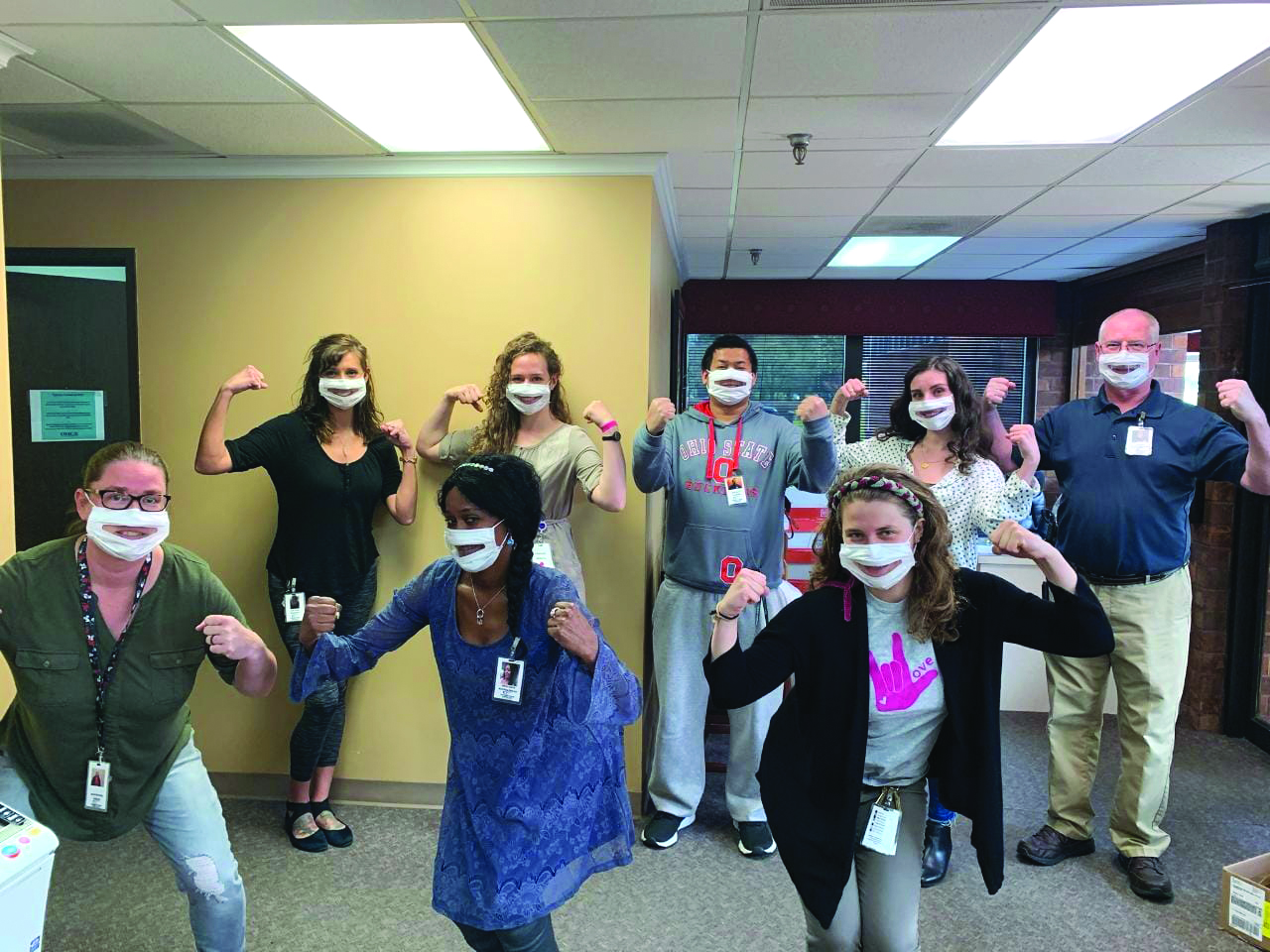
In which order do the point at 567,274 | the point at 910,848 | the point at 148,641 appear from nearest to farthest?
the point at 910,848
the point at 148,641
the point at 567,274

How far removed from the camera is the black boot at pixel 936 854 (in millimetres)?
2742

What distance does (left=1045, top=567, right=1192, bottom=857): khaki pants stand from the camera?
8.96 feet

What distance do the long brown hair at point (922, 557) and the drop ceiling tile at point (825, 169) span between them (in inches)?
65.3

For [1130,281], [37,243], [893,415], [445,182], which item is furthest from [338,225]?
[1130,281]

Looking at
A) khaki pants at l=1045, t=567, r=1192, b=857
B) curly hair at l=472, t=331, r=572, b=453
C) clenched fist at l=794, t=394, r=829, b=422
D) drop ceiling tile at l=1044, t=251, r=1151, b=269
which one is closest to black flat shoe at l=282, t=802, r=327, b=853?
curly hair at l=472, t=331, r=572, b=453

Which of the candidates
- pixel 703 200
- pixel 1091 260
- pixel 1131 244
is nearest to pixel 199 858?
pixel 703 200

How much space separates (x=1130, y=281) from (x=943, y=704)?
468cm

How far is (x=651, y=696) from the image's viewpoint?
11.8 feet

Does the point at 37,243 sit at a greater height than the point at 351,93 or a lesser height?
lesser

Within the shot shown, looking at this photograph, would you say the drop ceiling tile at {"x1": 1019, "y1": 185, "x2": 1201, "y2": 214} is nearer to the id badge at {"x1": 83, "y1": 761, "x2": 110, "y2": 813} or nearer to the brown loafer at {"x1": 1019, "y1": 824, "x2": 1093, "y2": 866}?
the brown loafer at {"x1": 1019, "y1": 824, "x2": 1093, "y2": 866}

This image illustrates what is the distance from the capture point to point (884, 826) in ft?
5.71

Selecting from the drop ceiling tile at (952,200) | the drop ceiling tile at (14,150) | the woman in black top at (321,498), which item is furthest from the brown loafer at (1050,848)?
the drop ceiling tile at (14,150)

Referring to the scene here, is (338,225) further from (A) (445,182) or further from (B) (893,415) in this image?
(B) (893,415)

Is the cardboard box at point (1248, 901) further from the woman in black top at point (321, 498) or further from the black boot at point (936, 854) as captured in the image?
the woman in black top at point (321, 498)
